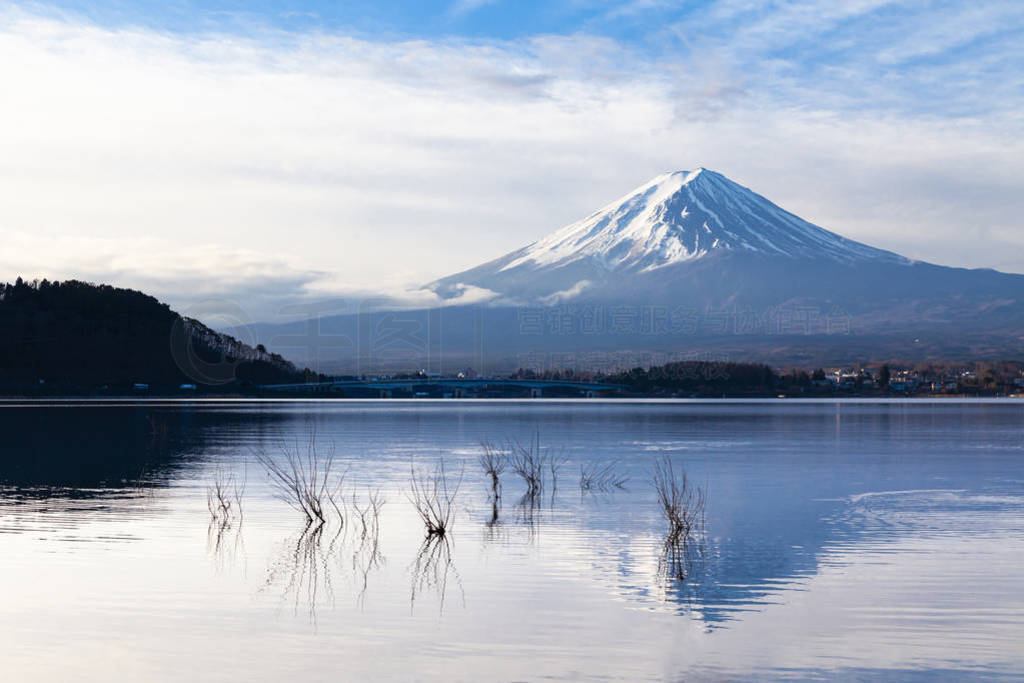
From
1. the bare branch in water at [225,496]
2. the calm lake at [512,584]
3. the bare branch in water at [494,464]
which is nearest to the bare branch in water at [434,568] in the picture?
the calm lake at [512,584]

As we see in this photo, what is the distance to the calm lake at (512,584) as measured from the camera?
10477 mm

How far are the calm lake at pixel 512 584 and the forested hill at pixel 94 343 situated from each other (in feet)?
449

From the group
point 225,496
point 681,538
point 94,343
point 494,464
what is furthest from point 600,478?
point 94,343

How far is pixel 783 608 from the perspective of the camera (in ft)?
41.8

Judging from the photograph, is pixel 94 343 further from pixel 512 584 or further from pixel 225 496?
pixel 512 584

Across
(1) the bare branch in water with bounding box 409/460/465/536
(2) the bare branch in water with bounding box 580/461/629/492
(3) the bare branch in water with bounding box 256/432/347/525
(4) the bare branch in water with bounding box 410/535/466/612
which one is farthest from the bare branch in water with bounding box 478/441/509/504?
(4) the bare branch in water with bounding box 410/535/466/612

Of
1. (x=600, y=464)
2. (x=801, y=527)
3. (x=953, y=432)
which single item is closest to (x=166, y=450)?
(x=600, y=464)

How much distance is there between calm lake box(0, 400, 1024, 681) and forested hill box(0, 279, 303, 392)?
5383 inches

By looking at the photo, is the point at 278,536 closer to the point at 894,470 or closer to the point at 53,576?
the point at 53,576

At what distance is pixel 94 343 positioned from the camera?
164m

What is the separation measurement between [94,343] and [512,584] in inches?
6335

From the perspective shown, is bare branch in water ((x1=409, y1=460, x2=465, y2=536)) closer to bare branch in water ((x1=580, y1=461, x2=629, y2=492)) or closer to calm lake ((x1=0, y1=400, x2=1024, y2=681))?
calm lake ((x1=0, y1=400, x2=1024, y2=681))

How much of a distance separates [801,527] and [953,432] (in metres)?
45.6

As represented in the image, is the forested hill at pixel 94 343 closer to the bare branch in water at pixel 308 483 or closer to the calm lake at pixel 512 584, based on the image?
the bare branch in water at pixel 308 483
